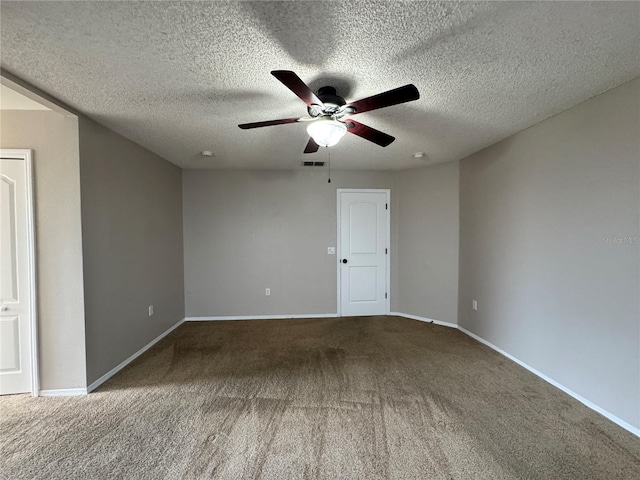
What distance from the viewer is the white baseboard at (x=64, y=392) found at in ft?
7.29

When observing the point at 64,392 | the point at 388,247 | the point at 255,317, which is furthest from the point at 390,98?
the point at 255,317

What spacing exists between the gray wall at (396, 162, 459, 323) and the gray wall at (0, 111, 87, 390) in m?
3.96

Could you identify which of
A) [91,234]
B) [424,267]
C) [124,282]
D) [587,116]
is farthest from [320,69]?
[424,267]

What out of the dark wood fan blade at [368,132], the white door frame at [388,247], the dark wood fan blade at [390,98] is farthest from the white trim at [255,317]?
the dark wood fan blade at [390,98]

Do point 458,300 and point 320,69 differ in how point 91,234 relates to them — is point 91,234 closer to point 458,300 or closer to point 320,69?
point 320,69

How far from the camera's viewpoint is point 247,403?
2.12m

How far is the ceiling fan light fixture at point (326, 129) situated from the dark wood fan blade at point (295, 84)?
0.14 metres

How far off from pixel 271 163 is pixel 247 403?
292cm

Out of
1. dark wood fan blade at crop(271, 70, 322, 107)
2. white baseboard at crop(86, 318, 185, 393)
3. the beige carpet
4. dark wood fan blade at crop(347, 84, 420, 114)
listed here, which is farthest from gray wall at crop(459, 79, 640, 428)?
white baseboard at crop(86, 318, 185, 393)

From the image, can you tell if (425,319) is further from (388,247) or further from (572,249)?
(572,249)

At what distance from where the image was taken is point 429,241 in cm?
400

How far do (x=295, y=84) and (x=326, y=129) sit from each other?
0.44 metres

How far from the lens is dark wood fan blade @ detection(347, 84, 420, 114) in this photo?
139 centimetres

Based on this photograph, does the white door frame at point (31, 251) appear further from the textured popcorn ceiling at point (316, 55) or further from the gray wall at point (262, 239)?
the gray wall at point (262, 239)
